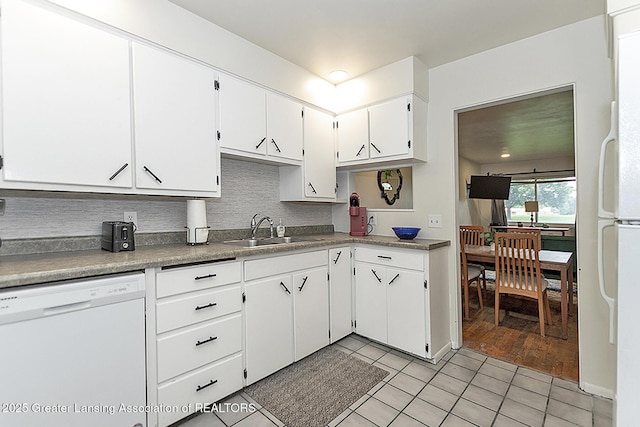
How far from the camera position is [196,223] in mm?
2096

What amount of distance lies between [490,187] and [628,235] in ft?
20.7

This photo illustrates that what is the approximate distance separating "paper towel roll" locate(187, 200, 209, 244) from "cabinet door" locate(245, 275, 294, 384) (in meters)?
0.51

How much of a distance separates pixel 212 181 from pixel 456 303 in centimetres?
224

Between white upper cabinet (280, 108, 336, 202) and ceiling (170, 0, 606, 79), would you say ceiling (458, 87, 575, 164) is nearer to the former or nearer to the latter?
ceiling (170, 0, 606, 79)

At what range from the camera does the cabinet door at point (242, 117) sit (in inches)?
84.0

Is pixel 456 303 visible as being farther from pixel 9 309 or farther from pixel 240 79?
pixel 9 309

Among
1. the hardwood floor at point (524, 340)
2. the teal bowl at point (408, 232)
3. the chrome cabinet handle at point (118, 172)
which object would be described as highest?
the chrome cabinet handle at point (118, 172)

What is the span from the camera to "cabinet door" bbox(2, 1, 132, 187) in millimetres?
1356

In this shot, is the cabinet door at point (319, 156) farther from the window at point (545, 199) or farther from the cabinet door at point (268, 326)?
the window at point (545, 199)

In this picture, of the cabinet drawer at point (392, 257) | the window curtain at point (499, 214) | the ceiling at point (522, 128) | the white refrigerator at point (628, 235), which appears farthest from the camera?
the window curtain at point (499, 214)

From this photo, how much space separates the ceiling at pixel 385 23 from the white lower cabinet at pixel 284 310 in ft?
5.33

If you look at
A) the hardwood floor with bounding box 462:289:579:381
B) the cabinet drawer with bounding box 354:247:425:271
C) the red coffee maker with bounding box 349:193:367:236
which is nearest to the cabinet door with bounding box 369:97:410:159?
the red coffee maker with bounding box 349:193:367:236

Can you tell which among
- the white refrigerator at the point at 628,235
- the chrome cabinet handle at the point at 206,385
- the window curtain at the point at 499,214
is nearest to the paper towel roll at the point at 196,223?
the chrome cabinet handle at the point at 206,385

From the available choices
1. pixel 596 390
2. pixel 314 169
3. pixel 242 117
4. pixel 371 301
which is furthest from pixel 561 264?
pixel 242 117
